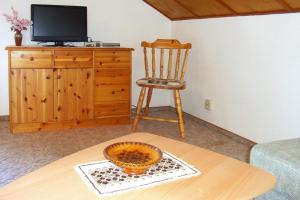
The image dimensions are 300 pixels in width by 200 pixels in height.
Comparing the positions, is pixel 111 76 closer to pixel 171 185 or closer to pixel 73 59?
pixel 73 59

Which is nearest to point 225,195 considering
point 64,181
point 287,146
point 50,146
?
point 64,181

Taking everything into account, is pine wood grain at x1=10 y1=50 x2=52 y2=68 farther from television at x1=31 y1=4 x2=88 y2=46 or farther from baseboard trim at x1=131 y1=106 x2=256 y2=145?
baseboard trim at x1=131 y1=106 x2=256 y2=145

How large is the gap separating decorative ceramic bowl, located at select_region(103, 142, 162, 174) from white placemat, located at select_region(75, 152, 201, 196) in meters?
0.03

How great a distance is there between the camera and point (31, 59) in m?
3.15

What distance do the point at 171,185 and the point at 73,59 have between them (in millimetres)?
2238

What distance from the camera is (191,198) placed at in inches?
47.1

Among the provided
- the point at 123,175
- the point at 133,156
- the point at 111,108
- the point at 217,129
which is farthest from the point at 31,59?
the point at 123,175

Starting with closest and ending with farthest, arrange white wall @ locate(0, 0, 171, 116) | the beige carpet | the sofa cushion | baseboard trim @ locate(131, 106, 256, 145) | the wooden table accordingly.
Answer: the wooden table, the sofa cushion, the beige carpet, baseboard trim @ locate(131, 106, 256, 145), white wall @ locate(0, 0, 171, 116)

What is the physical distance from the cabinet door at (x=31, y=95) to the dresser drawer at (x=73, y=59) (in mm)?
116

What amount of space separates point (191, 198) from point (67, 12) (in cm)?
271

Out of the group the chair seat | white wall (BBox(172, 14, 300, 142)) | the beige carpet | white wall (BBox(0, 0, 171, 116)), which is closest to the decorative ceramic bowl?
the beige carpet

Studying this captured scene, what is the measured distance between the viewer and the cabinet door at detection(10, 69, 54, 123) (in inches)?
124

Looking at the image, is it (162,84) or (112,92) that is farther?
(112,92)

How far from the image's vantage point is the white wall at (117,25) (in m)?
3.50
